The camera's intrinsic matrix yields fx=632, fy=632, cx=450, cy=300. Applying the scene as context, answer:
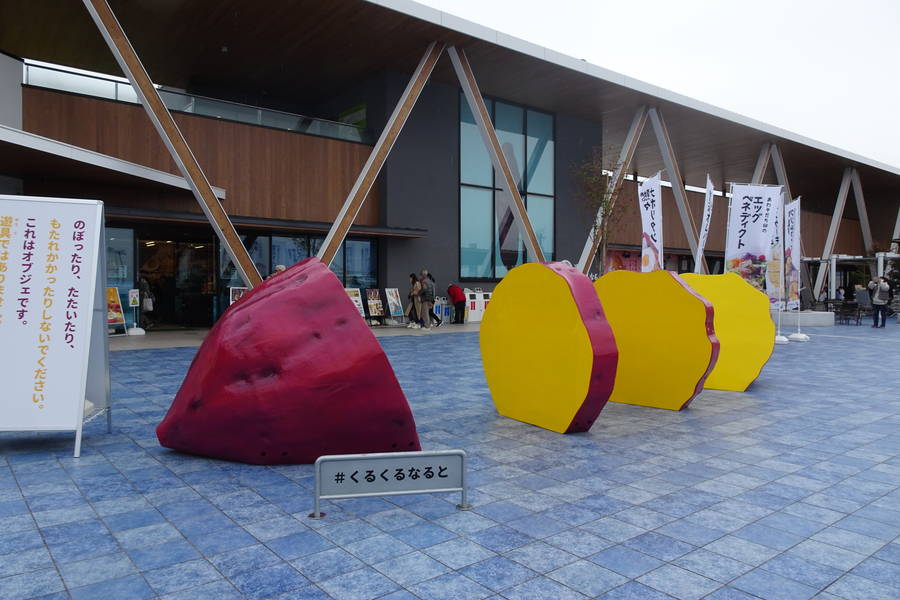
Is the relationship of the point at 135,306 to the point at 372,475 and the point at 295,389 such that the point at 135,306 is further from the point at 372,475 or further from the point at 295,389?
the point at 372,475

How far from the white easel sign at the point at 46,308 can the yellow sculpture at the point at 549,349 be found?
387 cm

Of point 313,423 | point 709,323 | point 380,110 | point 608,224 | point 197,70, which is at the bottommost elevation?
point 313,423

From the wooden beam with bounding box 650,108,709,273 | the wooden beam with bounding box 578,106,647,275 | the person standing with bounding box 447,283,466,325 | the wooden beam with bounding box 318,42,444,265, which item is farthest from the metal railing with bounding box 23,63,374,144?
the wooden beam with bounding box 650,108,709,273

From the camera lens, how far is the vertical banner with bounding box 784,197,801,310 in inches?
633

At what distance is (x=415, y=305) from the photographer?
59.1 ft

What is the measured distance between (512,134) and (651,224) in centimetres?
746

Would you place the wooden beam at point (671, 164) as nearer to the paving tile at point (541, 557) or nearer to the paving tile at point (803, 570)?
the paving tile at point (803, 570)

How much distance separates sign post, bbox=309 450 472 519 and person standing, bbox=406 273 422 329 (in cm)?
1362

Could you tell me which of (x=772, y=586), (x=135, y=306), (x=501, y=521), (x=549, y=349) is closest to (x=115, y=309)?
(x=135, y=306)

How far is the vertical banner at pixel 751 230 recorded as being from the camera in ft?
45.6

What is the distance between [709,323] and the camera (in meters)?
7.13

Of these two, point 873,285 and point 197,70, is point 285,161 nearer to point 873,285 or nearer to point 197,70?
point 197,70

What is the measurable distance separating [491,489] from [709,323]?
3966 mm

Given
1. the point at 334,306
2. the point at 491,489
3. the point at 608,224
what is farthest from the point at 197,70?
the point at 491,489
